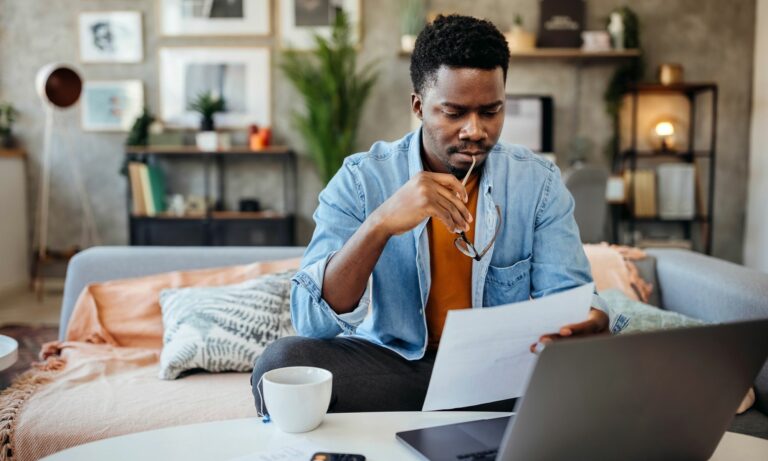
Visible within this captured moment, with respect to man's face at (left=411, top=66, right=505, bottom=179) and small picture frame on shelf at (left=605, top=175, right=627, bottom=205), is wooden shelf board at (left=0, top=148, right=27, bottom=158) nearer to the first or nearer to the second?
small picture frame on shelf at (left=605, top=175, right=627, bottom=205)

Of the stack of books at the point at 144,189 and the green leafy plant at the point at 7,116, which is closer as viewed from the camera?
the stack of books at the point at 144,189

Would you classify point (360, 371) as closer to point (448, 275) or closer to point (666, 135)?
point (448, 275)

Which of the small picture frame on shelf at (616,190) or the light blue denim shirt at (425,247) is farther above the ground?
the light blue denim shirt at (425,247)

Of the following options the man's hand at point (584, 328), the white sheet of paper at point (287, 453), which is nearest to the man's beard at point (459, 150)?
the man's hand at point (584, 328)

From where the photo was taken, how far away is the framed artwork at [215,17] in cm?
481

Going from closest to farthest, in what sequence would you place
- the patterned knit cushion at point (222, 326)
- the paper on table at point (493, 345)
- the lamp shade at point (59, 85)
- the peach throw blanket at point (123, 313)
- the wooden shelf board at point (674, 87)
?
the paper on table at point (493, 345), the patterned knit cushion at point (222, 326), the peach throw blanket at point (123, 313), the lamp shade at point (59, 85), the wooden shelf board at point (674, 87)

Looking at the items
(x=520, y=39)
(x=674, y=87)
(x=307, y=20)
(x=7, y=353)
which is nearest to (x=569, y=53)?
(x=520, y=39)

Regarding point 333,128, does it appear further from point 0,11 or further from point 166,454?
point 166,454

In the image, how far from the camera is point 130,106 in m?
4.89

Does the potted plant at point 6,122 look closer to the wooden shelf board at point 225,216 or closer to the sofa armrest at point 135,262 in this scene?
the wooden shelf board at point 225,216

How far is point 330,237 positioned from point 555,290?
0.45 meters

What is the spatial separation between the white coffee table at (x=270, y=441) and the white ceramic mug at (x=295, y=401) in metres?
0.02

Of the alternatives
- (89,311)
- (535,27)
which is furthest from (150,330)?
(535,27)

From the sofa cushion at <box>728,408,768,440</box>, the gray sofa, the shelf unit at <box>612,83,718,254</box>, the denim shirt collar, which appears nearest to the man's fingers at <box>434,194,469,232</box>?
the denim shirt collar
